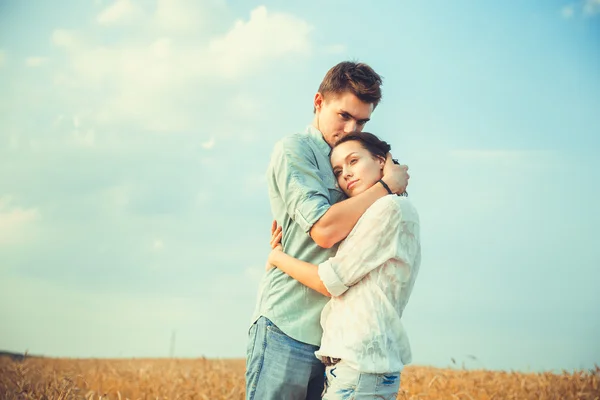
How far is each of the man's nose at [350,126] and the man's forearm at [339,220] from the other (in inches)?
27.3

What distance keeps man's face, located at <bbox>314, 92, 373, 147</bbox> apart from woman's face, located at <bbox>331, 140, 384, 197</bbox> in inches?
11.3

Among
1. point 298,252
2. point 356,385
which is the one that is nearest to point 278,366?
point 356,385

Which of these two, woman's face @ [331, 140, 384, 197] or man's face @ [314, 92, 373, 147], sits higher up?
man's face @ [314, 92, 373, 147]

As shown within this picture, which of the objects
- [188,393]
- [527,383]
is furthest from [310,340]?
[527,383]

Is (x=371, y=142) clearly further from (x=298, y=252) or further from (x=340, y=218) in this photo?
(x=298, y=252)

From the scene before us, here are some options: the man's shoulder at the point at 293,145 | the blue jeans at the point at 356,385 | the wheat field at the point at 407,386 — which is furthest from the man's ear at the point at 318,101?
the wheat field at the point at 407,386

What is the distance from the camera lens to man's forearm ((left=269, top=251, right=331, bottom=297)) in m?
3.17

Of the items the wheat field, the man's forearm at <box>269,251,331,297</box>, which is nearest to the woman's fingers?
the man's forearm at <box>269,251,331,297</box>

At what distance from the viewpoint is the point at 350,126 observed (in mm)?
3756

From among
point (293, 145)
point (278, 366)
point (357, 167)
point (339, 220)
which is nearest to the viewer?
point (339, 220)

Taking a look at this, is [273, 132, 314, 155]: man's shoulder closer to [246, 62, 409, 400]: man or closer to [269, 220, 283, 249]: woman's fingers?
[246, 62, 409, 400]: man

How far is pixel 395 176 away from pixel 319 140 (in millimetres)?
660

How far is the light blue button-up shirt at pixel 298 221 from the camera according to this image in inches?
130

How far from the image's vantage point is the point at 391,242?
10.1 ft
